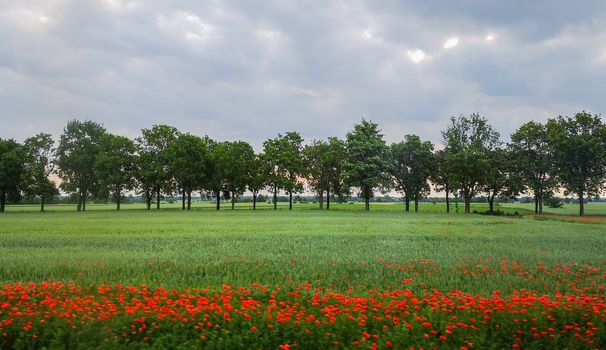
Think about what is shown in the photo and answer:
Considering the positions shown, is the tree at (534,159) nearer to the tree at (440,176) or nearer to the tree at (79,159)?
the tree at (440,176)

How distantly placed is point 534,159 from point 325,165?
140ft

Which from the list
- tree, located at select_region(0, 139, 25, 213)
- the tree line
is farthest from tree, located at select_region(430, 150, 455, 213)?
tree, located at select_region(0, 139, 25, 213)

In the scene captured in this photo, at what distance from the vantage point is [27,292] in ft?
28.5

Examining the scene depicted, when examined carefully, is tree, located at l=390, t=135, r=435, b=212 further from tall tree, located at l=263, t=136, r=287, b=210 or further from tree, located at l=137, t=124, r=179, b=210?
tree, located at l=137, t=124, r=179, b=210

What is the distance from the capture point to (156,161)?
270ft

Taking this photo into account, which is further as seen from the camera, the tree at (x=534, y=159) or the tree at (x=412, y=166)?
the tree at (x=412, y=166)

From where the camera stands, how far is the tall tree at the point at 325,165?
86.3 metres

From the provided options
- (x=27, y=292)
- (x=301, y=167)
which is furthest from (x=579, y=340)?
(x=301, y=167)

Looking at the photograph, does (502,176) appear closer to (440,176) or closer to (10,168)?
(440,176)

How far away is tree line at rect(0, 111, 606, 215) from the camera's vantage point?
229ft

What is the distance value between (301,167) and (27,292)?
8016 cm

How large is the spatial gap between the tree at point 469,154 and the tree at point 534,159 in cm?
575

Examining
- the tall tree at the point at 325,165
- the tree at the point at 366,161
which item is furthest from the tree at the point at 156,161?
the tree at the point at 366,161

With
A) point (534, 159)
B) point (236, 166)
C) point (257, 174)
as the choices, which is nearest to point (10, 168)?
point (236, 166)
